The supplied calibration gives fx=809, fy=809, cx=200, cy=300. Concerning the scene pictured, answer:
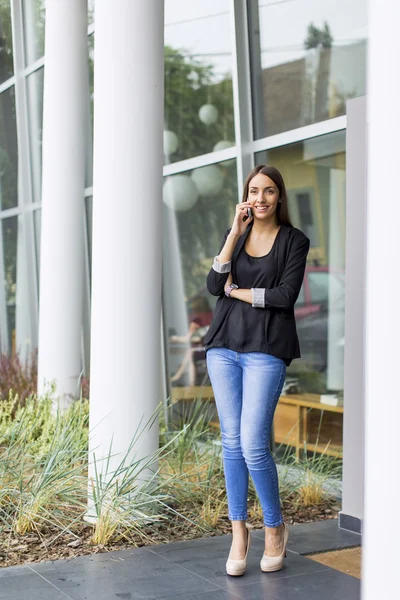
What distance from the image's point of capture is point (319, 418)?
665cm

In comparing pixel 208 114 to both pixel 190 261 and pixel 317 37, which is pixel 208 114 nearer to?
pixel 190 261

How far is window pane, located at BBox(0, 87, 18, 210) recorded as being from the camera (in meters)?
12.4

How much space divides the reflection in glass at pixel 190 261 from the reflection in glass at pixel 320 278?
1195 millimetres

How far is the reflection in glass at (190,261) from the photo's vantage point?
787 centimetres

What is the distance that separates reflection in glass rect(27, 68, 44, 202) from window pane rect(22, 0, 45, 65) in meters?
0.29

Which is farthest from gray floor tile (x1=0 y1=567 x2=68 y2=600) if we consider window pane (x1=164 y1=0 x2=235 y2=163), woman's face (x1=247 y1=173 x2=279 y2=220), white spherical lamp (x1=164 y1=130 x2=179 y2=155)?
white spherical lamp (x1=164 y1=130 x2=179 y2=155)

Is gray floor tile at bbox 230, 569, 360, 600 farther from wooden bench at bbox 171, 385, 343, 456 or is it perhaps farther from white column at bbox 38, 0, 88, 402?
white column at bbox 38, 0, 88, 402

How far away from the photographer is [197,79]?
8180mm

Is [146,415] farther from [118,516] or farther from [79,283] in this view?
[79,283]

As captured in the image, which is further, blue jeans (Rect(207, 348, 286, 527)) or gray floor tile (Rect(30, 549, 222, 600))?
blue jeans (Rect(207, 348, 286, 527))

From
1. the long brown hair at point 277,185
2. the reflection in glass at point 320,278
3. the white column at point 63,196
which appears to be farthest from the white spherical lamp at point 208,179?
the long brown hair at point 277,185

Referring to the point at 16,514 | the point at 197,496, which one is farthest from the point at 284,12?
the point at 16,514

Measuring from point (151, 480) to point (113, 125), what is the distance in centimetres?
218

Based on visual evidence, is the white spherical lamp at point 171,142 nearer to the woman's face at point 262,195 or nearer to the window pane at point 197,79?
the window pane at point 197,79
